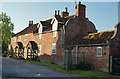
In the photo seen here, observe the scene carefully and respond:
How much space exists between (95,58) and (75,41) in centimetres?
544

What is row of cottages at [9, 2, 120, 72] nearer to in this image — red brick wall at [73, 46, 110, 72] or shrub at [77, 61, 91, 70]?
red brick wall at [73, 46, 110, 72]

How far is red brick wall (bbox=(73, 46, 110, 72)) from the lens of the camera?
672 inches

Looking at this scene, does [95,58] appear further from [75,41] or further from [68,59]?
[75,41]

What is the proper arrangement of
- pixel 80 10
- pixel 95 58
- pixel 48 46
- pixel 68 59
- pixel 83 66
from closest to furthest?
pixel 68 59 < pixel 83 66 < pixel 95 58 < pixel 80 10 < pixel 48 46

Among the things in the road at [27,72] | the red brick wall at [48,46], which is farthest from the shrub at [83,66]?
the red brick wall at [48,46]

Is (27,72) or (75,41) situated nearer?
(27,72)

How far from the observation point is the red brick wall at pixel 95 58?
17062 millimetres

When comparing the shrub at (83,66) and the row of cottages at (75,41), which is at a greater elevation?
the row of cottages at (75,41)

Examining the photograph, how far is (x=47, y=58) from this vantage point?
27109 millimetres

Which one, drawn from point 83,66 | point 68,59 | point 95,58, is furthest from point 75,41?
point 68,59

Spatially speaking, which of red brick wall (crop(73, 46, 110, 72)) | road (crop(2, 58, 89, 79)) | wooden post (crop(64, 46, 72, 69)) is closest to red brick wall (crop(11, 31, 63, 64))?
red brick wall (crop(73, 46, 110, 72))

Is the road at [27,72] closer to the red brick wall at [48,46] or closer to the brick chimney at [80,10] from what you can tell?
the red brick wall at [48,46]

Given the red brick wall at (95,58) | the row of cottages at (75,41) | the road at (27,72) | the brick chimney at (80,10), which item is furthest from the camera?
the brick chimney at (80,10)

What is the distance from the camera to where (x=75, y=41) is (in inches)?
909
